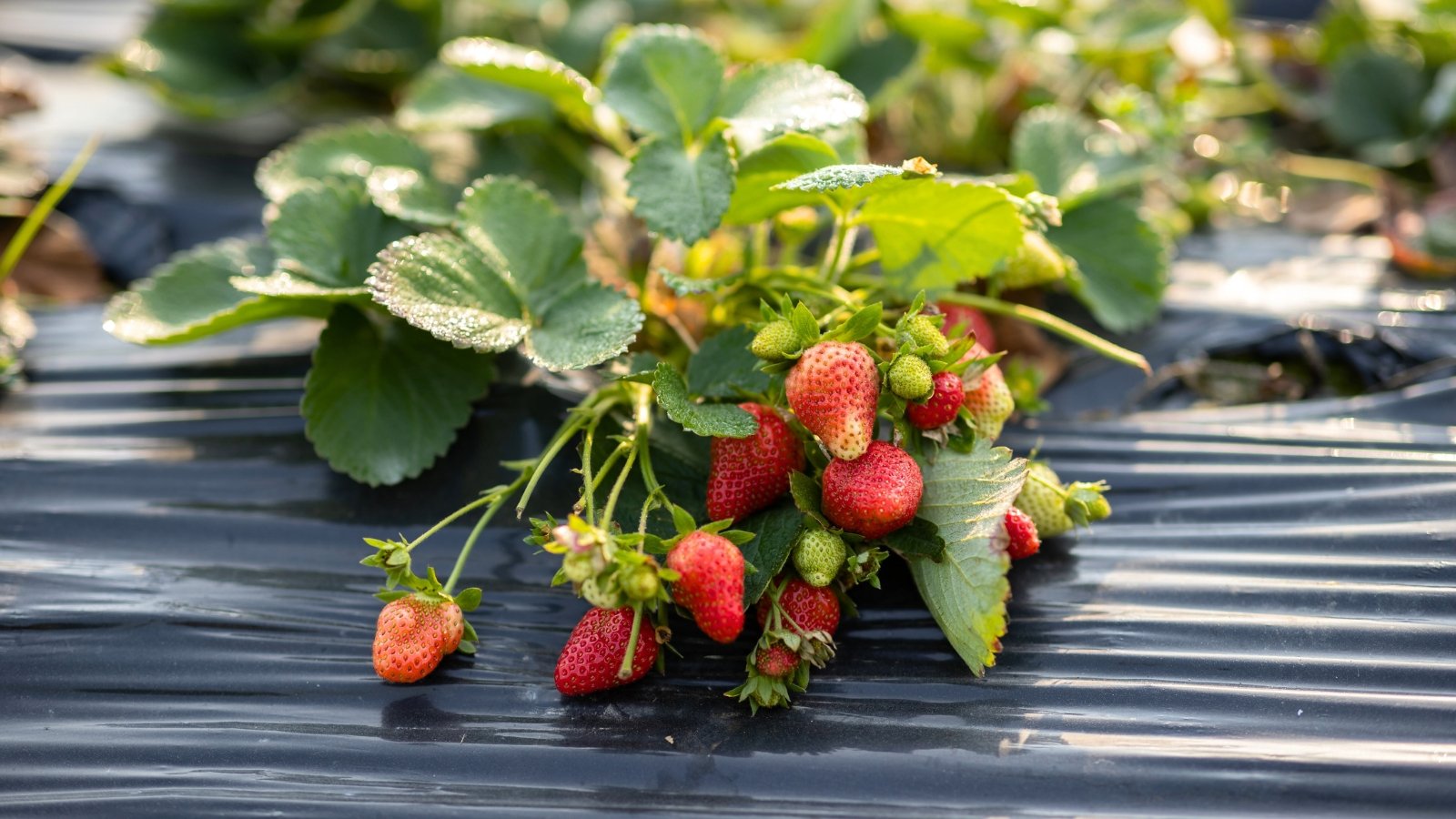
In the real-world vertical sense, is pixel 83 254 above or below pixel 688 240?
below

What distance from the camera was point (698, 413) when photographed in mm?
921

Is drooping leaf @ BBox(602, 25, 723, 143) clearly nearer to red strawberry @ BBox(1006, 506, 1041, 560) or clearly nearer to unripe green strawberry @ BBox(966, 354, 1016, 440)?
unripe green strawberry @ BBox(966, 354, 1016, 440)

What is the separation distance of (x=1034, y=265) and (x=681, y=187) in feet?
1.44

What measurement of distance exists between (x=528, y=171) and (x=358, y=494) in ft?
2.36

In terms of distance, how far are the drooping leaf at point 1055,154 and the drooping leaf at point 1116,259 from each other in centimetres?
Answer: 5

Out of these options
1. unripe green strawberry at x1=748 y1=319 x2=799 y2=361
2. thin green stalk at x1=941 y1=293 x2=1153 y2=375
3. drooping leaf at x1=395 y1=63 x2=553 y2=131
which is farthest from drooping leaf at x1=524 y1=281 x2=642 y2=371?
drooping leaf at x1=395 y1=63 x2=553 y2=131

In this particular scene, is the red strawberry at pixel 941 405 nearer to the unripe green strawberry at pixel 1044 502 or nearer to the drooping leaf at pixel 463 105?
the unripe green strawberry at pixel 1044 502

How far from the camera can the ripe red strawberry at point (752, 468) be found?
3.15ft

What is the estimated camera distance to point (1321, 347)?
137 cm

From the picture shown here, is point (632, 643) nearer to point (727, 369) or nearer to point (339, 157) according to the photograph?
point (727, 369)

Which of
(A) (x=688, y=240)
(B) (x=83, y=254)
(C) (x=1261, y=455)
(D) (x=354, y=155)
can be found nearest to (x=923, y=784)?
(A) (x=688, y=240)

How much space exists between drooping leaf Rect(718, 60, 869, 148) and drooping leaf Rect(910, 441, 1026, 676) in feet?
1.17

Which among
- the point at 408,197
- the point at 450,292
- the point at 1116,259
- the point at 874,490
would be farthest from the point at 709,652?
the point at 1116,259

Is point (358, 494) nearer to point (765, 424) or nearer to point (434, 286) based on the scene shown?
point (434, 286)
